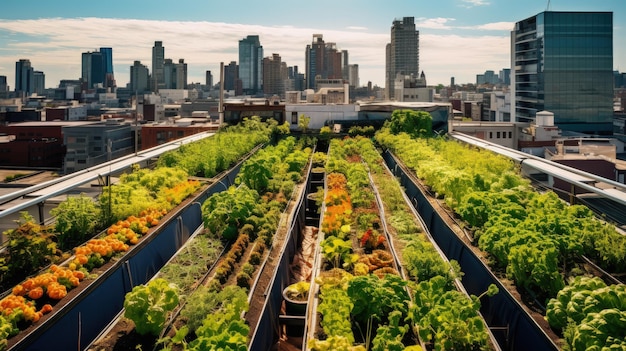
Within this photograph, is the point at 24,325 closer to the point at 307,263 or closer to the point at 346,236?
the point at 346,236

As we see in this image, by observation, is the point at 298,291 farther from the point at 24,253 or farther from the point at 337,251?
the point at 24,253

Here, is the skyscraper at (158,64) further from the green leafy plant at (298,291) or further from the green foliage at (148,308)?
the green foliage at (148,308)

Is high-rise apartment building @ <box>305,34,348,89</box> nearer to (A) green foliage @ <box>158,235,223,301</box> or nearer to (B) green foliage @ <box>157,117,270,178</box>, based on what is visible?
(B) green foliage @ <box>157,117,270,178</box>

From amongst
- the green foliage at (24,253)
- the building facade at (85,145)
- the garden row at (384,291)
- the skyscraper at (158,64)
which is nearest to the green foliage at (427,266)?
the garden row at (384,291)

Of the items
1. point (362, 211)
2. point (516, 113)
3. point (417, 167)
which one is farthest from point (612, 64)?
point (362, 211)

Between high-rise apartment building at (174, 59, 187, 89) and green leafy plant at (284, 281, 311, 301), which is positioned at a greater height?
high-rise apartment building at (174, 59, 187, 89)

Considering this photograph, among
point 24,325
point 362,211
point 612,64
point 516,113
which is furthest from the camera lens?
point 516,113

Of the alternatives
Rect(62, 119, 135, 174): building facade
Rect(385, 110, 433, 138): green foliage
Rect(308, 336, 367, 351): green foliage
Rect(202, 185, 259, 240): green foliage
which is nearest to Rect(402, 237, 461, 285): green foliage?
Rect(308, 336, 367, 351): green foliage
